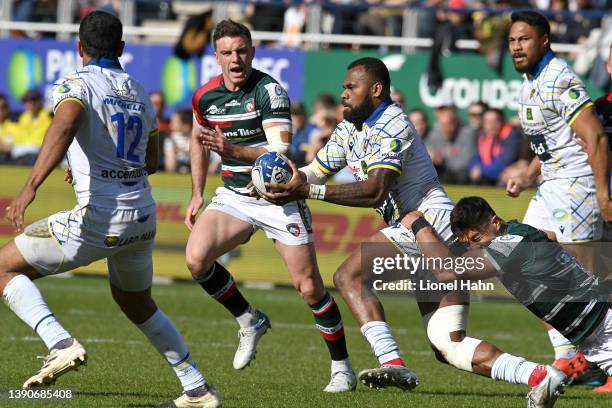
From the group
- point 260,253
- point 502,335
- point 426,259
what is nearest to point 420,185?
point 426,259

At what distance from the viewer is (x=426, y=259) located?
8594 mm

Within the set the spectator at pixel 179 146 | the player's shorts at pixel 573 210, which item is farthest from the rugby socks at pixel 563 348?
the spectator at pixel 179 146

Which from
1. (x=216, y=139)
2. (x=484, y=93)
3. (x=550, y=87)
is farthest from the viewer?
(x=484, y=93)

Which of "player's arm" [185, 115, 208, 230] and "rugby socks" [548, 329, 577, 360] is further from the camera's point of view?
→ "player's arm" [185, 115, 208, 230]

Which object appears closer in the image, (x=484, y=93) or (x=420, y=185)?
(x=420, y=185)

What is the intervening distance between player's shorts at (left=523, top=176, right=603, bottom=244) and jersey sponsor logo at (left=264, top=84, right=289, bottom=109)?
2.16 metres

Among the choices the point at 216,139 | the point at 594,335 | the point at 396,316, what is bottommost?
the point at 396,316

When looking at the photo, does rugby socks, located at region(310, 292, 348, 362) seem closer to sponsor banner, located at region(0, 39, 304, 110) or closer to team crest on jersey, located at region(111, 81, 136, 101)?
team crest on jersey, located at region(111, 81, 136, 101)

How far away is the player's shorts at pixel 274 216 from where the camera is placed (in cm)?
955

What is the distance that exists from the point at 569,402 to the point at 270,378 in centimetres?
237

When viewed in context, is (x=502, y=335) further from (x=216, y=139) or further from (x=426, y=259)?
(x=216, y=139)

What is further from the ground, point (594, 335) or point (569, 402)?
point (594, 335)

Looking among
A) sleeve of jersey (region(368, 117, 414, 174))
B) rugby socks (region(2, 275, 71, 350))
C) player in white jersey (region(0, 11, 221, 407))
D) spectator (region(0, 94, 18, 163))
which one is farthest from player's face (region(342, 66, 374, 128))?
spectator (region(0, 94, 18, 163))

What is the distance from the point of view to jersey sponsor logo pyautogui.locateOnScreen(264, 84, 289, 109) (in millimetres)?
9477
